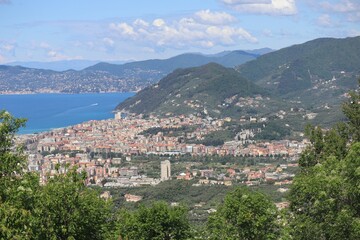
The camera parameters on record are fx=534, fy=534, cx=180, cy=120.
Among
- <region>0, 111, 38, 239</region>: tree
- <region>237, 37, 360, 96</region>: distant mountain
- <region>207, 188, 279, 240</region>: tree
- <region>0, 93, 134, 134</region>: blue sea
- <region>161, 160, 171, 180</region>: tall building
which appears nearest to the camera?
<region>0, 111, 38, 239</region>: tree

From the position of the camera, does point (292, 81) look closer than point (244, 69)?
Yes

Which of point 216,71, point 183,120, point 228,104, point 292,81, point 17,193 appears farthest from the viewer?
point 292,81

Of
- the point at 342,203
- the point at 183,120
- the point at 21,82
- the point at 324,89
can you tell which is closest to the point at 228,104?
the point at 183,120

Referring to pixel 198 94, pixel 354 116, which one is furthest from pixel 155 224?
pixel 198 94

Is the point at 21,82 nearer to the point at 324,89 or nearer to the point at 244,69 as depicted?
the point at 244,69

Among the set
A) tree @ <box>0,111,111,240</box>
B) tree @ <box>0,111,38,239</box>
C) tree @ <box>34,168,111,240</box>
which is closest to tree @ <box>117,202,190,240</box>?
tree @ <box>0,111,111,240</box>

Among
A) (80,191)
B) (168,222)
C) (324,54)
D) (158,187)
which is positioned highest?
(324,54)

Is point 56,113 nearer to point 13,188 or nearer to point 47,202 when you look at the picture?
point 47,202

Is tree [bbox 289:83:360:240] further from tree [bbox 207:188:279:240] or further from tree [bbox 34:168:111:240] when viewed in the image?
tree [bbox 34:168:111:240]
